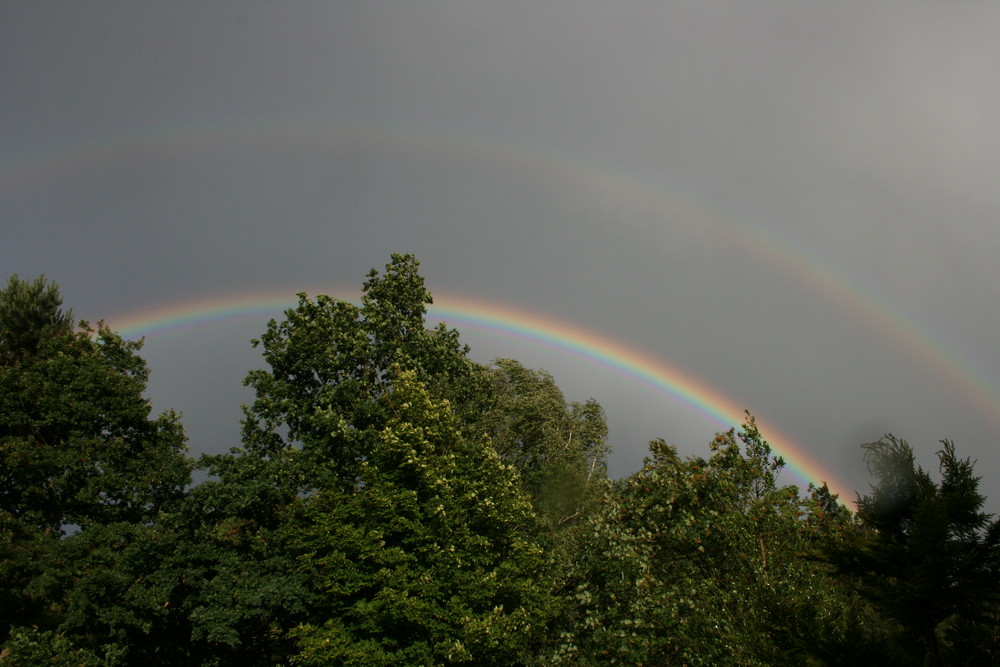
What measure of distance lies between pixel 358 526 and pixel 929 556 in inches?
863

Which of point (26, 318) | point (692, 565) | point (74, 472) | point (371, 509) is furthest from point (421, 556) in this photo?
point (26, 318)

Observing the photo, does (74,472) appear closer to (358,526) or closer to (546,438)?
(358,526)

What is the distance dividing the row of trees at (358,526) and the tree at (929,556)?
3950 mm

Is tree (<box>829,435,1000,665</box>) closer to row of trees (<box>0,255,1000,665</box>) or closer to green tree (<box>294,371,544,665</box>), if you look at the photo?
row of trees (<box>0,255,1000,665</box>)

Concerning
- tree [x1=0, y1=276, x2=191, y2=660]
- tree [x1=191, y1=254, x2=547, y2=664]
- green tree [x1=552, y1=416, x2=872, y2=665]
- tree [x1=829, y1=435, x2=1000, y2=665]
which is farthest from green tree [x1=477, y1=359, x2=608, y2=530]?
tree [x1=829, y1=435, x2=1000, y2=665]

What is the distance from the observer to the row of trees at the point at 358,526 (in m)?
18.4

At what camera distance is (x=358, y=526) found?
1048 inches

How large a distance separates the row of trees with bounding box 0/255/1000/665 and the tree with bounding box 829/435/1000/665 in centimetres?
395

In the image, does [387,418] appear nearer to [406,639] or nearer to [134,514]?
[406,639]

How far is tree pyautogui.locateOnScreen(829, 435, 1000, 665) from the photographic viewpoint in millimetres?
8070

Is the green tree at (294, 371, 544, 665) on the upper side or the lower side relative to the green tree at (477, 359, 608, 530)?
lower

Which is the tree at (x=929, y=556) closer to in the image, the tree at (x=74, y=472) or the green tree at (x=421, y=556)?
the green tree at (x=421, y=556)

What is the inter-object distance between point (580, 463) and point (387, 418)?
60.9ft

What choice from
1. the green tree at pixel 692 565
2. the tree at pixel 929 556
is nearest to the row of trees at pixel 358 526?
the green tree at pixel 692 565
